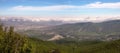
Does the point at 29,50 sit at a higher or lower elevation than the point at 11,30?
lower

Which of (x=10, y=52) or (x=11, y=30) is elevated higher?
(x=11, y=30)

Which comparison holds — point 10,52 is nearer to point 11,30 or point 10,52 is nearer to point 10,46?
point 10,46

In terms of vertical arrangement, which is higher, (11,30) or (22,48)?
(11,30)

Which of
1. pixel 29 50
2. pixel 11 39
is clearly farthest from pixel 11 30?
pixel 29 50

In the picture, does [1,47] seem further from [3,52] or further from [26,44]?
[26,44]

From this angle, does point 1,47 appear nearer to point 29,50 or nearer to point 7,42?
point 7,42

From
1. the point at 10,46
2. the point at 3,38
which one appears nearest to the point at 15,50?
the point at 10,46

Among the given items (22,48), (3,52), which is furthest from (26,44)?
(3,52)
